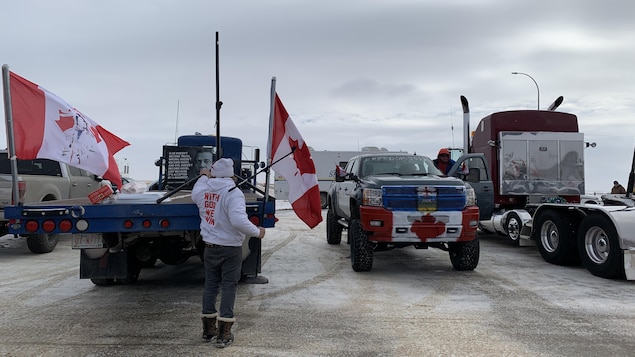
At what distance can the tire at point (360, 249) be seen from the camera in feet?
26.7

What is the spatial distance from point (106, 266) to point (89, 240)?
73 cm

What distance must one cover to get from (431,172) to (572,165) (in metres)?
4.64

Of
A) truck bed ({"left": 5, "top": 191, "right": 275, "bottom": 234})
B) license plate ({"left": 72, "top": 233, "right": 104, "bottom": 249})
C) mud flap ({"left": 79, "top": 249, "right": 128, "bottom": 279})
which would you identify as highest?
truck bed ({"left": 5, "top": 191, "right": 275, "bottom": 234})

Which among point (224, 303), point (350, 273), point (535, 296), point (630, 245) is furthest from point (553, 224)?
point (224, 303)

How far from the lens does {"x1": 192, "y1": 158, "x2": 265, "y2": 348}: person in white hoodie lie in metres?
4.59

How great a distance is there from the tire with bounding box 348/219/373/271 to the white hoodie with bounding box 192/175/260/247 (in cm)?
362

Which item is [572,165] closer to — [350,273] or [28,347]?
[350,273]

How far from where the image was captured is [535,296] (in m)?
6.64

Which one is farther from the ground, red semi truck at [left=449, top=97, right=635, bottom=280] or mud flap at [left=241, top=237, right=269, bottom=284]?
red semi truck at [left=449, top=97, right=635, bottom=280]

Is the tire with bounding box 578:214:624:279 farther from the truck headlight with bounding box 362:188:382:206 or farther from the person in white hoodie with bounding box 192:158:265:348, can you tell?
the person in white hoodie with bounding box 192:158:265:348

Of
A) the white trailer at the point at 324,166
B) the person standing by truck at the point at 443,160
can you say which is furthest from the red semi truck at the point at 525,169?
the white trailer at the point at 324,166

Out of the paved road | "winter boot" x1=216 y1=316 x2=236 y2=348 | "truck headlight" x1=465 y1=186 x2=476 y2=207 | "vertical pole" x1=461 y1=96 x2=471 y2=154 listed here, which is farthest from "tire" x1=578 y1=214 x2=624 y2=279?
"winter boot" x1=216 y1=316 x2=236 y2=348

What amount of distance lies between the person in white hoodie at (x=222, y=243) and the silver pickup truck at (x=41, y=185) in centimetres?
554

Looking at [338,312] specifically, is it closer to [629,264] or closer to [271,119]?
[271,119]
